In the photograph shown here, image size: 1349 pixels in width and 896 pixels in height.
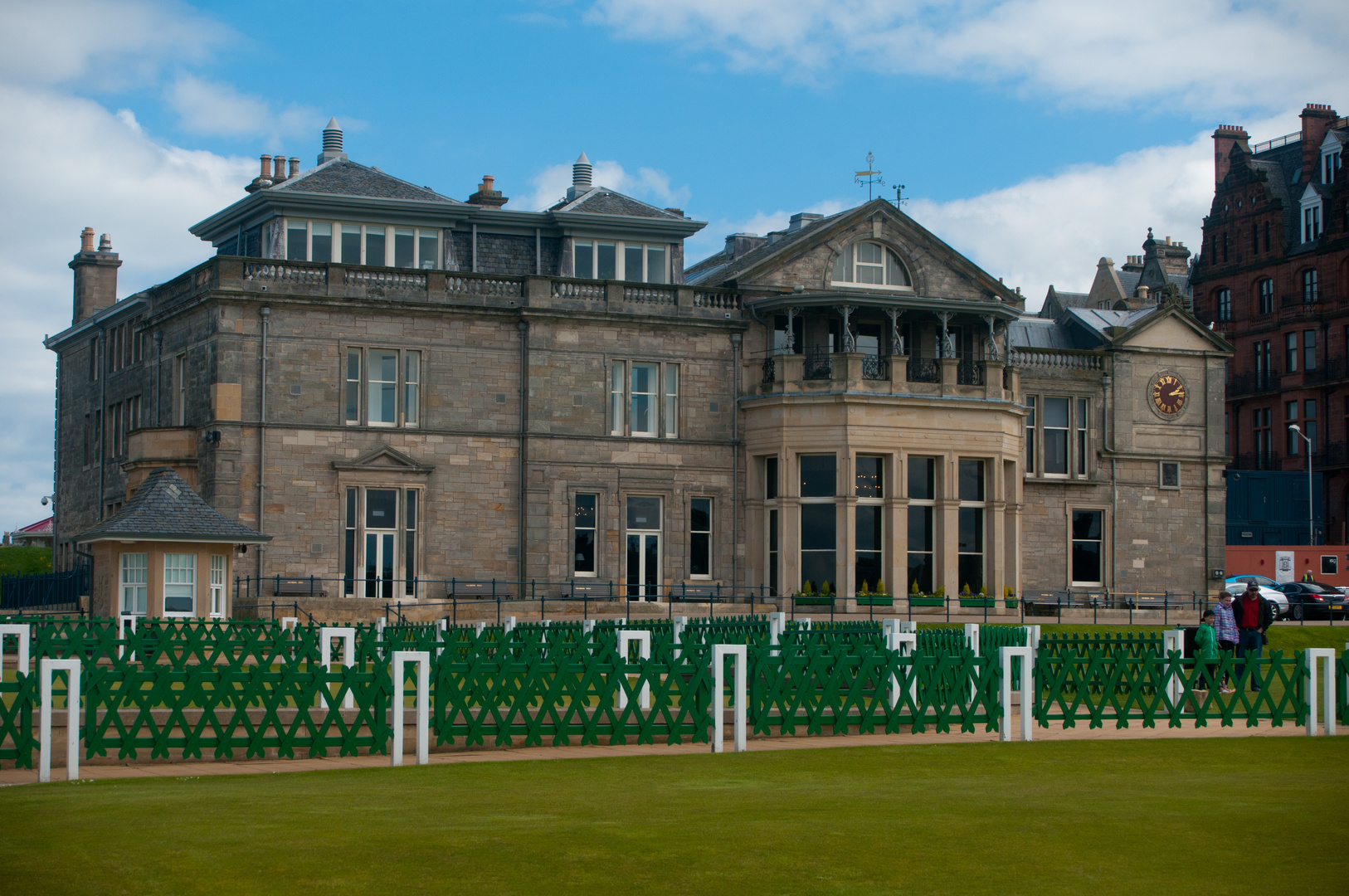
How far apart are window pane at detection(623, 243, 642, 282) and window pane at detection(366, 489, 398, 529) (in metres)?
9.12

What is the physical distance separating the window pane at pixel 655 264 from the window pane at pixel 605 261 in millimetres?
966

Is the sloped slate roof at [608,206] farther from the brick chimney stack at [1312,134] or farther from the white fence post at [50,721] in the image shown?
the brick chimney stack at [1312,134]

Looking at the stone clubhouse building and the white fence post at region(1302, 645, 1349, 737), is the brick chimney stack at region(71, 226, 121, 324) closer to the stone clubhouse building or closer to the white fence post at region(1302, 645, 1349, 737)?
the stone clubhouse building

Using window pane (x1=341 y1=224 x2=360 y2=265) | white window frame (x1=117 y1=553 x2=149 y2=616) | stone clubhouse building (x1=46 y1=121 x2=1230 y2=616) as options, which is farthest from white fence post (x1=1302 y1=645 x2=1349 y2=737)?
window pane (x1=341 y1=224 x2=360 y2=265)

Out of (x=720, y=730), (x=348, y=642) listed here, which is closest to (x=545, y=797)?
(x=720, y=730)

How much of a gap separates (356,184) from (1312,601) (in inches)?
1192

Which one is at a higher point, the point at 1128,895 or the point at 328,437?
the point at 328,437

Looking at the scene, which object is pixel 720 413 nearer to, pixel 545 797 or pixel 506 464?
pixel 506 464

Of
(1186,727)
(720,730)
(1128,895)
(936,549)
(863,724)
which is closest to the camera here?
(1128,895)

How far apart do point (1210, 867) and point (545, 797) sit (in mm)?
5274

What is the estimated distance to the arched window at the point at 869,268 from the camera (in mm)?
45062

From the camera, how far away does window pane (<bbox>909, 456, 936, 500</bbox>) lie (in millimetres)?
43781

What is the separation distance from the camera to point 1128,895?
9211mm

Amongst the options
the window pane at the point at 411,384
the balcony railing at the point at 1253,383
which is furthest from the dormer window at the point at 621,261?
the balcony railing at the point at 1253,383
